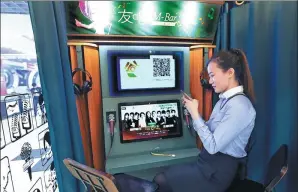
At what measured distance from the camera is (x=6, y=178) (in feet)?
4.01

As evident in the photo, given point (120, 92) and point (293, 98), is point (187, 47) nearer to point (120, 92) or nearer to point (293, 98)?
point (120, 92)

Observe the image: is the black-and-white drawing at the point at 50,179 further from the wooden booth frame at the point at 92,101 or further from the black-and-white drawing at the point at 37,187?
the wooden booth frame at the point at 92,101

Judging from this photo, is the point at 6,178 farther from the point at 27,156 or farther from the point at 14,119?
the point at 14,119

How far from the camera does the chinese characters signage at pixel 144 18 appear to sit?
156 centimetres

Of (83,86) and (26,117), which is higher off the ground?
(83,86)

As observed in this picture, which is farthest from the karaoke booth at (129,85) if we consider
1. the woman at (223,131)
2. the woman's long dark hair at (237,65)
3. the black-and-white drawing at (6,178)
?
the woman's long dark hair at (237,65)

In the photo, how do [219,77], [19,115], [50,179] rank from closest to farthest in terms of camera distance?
[19,115] → [219,77] → [50,179]

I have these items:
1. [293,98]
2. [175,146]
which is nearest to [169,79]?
[175,146]

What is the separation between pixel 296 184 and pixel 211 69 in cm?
106

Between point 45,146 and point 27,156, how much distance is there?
135 mm

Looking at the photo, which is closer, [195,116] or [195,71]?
[195,116]

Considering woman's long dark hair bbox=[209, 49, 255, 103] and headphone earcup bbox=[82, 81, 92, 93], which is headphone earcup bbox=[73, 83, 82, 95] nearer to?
headphone earcup bbox=[82, 81, 92, 93]

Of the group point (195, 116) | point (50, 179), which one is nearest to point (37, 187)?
point (50, 179)

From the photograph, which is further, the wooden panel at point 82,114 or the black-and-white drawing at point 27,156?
the wooden panel at point 82,114
